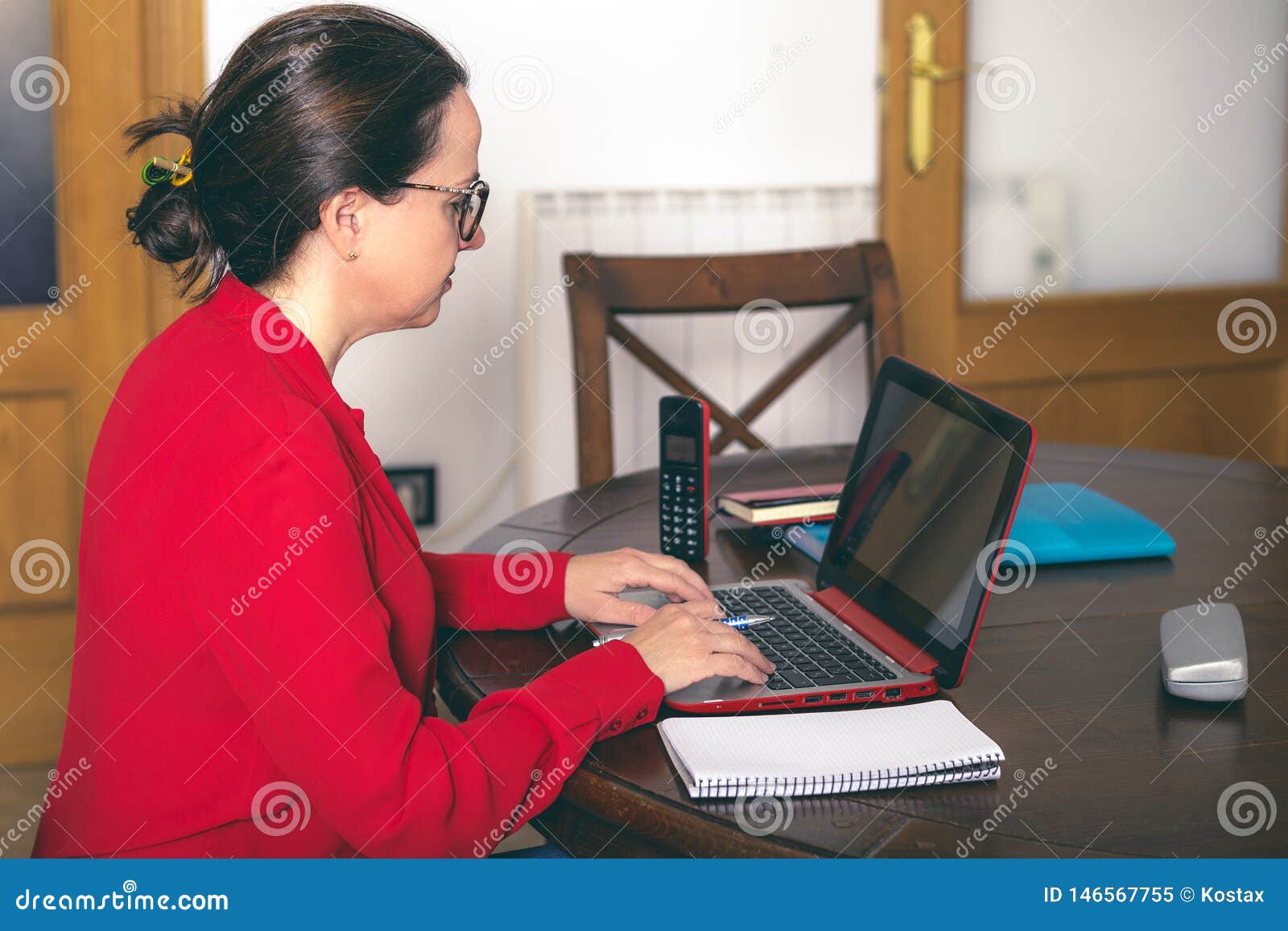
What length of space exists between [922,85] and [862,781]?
7.13 feet

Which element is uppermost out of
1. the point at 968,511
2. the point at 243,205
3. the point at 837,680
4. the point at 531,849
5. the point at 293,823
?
the point at 243,205

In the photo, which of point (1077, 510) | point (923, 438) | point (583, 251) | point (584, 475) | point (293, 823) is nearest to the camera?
point (293, 823)

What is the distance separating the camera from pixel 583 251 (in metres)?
2.71

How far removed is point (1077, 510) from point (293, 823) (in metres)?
0.95

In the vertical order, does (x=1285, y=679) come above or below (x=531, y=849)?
above

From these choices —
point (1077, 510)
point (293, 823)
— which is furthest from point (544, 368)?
point (293, 823)

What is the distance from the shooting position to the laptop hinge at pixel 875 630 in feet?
3.59

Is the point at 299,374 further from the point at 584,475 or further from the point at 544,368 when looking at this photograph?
the point at 544,368

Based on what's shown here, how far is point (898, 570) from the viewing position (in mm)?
1186

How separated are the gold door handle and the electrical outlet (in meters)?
1.23

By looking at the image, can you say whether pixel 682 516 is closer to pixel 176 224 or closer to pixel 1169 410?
pixel 176 224

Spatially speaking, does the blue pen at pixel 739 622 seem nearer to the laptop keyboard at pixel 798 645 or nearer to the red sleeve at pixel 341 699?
the laptop keyboard at pixel 798 645

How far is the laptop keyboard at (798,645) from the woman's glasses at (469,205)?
1.41 feet

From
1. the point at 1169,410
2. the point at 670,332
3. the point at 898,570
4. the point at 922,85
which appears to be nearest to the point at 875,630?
the point at 898,570
